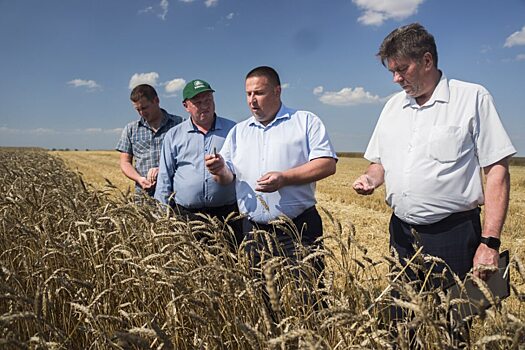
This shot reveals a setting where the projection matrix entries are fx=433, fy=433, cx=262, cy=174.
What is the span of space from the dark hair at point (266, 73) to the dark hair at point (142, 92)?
2.01 metres

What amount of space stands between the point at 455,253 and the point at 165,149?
2.94 m

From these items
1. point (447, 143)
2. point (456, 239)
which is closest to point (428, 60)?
point (447, 143)

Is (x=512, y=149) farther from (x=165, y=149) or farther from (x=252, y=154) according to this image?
(x=165, y=149)

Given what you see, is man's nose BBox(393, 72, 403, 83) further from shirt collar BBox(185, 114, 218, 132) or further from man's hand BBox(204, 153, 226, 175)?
shirt collar BBox(185, 114, 218, 132)

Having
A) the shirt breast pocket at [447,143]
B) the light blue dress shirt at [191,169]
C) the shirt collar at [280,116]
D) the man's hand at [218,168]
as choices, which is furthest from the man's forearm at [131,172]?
the shirt breast pocket at [447,143]

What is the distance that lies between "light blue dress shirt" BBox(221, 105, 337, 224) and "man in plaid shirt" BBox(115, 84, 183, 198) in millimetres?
1748

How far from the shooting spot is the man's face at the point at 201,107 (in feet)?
13.6

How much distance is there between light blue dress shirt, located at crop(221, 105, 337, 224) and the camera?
3283 mm

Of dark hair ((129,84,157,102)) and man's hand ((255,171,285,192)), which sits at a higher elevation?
dark hair ((129,84,157,102))

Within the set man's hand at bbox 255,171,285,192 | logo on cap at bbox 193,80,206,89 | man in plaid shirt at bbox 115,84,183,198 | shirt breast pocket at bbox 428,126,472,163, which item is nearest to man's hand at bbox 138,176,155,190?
man in plaid shirt at bbox 115,84,183,198

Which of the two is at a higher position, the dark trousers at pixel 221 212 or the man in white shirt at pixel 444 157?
the man in white shirt at pixel 444 157

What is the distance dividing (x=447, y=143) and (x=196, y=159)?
248 cm

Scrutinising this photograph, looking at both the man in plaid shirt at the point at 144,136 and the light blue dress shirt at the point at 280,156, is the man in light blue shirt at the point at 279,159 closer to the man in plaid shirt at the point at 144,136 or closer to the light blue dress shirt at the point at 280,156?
the light blue dress shirt at the point at 280,156

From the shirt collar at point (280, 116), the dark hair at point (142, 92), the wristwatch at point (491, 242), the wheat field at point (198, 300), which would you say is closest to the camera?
the wheat field at point (198, 300)
